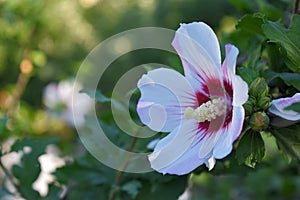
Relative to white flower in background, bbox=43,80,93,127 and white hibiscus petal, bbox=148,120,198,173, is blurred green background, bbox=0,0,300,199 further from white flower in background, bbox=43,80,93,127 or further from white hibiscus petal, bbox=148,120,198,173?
white hibiscus petal, bbox=148,120,198,173

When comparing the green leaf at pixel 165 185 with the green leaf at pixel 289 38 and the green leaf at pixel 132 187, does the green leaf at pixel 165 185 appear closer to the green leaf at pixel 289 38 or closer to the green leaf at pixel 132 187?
the green leaf at pixel 132 187

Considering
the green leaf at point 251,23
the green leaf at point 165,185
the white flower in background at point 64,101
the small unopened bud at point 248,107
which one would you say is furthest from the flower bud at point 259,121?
the white flower in background at point 64,101

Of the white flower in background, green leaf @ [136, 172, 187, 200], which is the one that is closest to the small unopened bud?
green leaf @ [136, 172, 187, 200]

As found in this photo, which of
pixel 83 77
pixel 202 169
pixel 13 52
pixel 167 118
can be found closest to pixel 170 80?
pixel 167 118

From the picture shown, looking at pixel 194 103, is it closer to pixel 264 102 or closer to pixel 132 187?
pixel 264 102

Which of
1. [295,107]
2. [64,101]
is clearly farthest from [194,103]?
[64,101]

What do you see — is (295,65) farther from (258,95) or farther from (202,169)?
(202,169)
